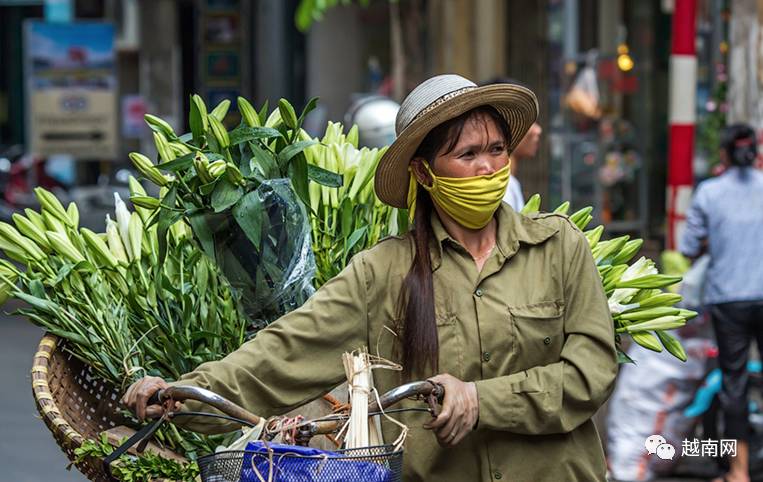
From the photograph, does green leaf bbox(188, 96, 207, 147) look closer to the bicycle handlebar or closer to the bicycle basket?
the bicycle handlebar

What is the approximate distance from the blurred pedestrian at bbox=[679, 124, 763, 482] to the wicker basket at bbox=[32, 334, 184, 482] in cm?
466

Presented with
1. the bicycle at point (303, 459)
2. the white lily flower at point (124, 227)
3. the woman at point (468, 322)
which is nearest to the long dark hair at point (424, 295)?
the woman at point (468, 322)

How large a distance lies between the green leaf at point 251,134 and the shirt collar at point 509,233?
1.66 feet

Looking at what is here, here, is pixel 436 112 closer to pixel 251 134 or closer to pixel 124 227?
pixel 251 134

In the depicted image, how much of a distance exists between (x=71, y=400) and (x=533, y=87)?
12136 millimetres

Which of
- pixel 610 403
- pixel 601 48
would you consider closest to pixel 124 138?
pixel 601 48

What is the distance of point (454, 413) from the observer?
2748 mm

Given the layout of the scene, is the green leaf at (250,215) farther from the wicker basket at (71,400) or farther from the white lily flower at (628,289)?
the white lily flower at (628,289)

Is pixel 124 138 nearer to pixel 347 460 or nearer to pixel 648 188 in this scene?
pixel 648 188

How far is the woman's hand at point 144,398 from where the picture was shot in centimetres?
276

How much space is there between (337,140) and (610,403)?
14.4 feet

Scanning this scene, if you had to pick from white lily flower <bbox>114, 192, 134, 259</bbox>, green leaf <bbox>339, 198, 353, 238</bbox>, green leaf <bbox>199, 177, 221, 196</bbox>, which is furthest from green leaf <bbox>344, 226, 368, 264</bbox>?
white lily flower <bbox>114, 192, 134, 259</bbox>

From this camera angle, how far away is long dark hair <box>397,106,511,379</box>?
3002 mm

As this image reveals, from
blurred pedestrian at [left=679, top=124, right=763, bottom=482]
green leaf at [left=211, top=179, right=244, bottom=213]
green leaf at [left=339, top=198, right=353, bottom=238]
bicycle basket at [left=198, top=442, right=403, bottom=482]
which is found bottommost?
→ blurred pedestrian at [left=679, top=124, right=763, bottom=482]
